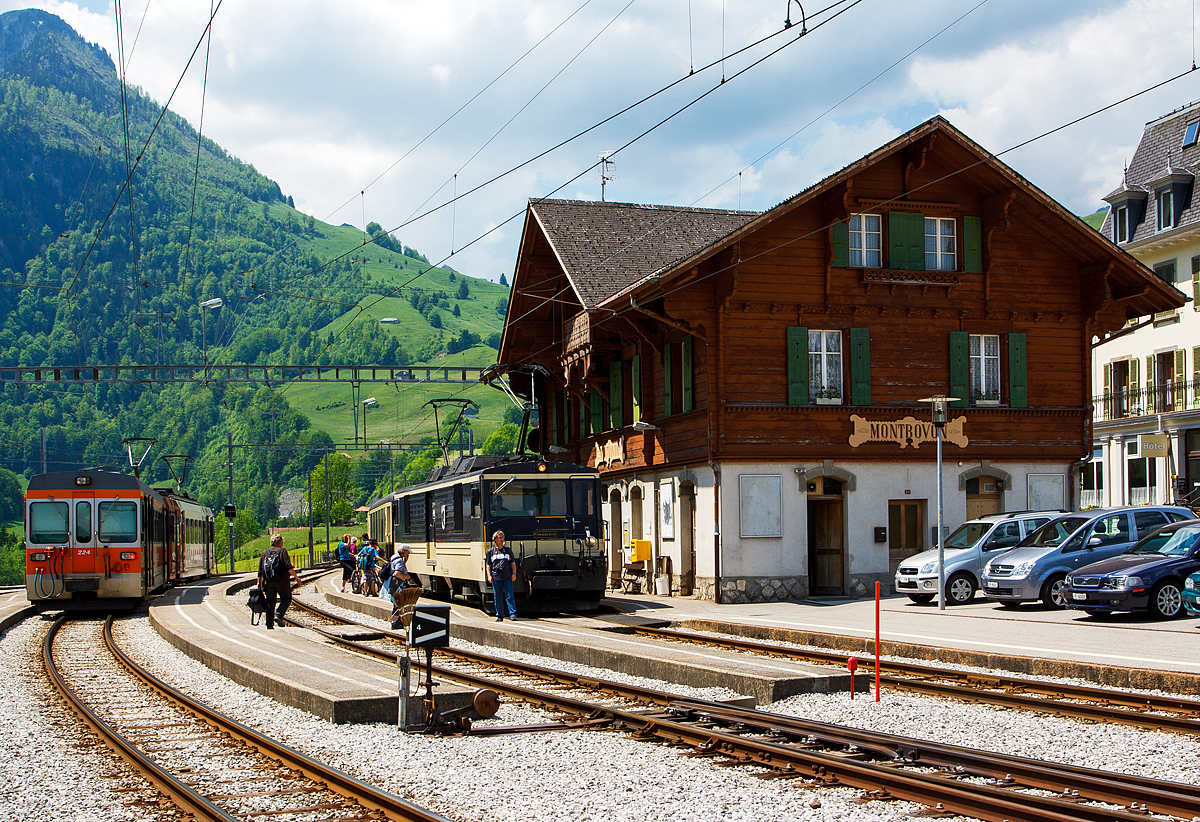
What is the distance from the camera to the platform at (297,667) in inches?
467

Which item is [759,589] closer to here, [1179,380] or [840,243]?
[840,243]

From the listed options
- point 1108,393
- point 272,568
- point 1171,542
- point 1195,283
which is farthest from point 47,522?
point 1108,393

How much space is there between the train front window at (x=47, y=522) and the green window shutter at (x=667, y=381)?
14.1 metres

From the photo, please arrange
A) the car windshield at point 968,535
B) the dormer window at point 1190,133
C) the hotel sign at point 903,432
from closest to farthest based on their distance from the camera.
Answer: the car windshield at point 968,535
the hotel sign at point 903,432
the dormer window at point 1190,133

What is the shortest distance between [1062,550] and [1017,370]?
8.03 meters

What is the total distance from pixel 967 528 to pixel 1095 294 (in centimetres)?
812

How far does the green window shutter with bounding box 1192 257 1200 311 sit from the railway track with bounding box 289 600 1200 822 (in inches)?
1465

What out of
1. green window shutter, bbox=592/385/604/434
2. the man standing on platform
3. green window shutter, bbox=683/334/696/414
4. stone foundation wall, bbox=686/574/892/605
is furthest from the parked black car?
green window shutter, bbox=592/385/604/434

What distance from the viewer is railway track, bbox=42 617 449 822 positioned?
8242 millimetres

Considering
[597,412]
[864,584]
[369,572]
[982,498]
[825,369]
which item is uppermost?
[825,369]

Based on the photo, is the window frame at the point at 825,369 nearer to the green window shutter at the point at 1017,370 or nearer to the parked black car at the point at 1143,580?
the green window shutter at the point at 1017,370

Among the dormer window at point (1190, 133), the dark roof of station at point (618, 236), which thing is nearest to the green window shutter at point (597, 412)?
the dark roof of station at point (618, 236)

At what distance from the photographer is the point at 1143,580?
63.5 feet

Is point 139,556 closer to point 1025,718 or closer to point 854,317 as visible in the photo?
point 854,317
